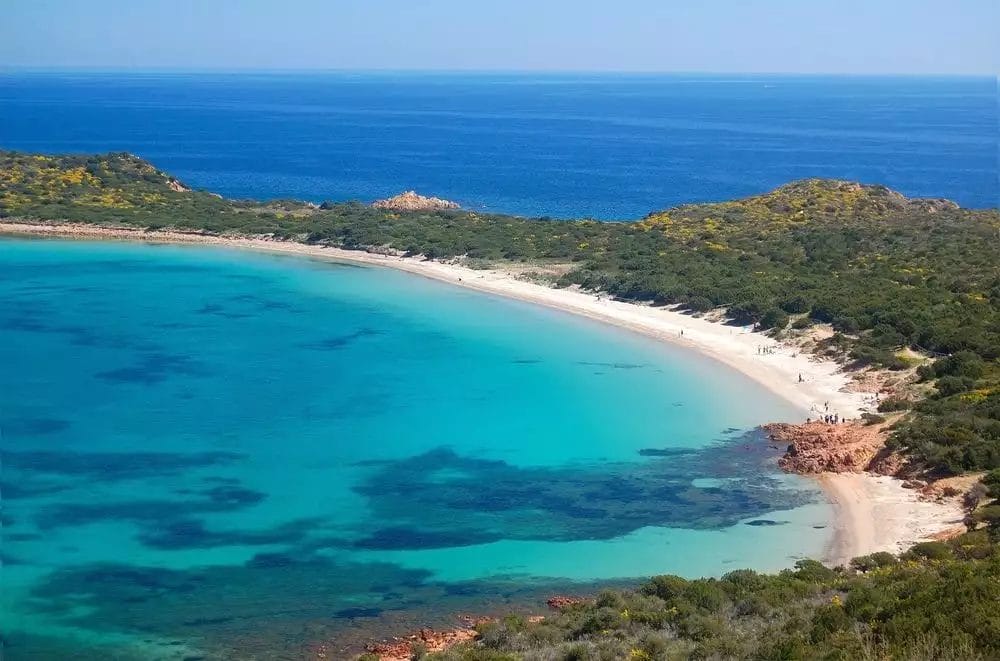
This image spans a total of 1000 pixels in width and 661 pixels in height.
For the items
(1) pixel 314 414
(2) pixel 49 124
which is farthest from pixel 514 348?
Result: (2) pixel 49 124

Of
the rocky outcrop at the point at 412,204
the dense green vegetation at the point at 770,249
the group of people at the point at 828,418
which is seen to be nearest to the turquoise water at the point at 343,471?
the group of people at the point at 828,418

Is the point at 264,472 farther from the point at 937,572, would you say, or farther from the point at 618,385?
the point at 937,572

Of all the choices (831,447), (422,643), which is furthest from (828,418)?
(422,643)

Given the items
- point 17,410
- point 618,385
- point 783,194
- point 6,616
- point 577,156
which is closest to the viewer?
point 6,616

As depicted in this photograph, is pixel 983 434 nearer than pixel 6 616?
No

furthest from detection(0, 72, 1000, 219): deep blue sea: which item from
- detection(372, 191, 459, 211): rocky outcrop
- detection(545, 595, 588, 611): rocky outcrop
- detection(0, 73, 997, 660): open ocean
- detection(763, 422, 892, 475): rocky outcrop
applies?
detection(545, 595, 588, 611): rocky outcrop
